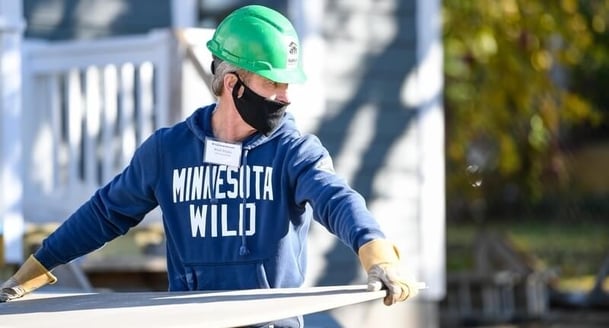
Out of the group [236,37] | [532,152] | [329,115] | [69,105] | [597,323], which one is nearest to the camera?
[236,37]

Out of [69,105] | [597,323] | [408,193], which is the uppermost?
[69,105]

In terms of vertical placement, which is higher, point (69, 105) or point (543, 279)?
point (69, 105)

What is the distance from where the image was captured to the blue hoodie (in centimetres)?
371

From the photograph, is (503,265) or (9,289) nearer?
(9,289)

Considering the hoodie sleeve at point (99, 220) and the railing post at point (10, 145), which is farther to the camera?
the railing post at point (10, 145)

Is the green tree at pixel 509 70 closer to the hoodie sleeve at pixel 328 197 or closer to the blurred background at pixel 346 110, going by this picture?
the blurred background at pixel 346 110

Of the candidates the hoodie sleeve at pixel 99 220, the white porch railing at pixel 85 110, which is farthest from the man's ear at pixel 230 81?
the white porch railing at pixel 85 110

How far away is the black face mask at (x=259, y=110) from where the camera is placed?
3775mm

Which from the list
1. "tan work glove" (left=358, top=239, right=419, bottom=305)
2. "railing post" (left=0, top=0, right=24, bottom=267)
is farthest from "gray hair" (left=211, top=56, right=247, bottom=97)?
"railing post" (left=0, top=0, right=24, bottom=267)

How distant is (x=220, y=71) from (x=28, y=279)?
86cm

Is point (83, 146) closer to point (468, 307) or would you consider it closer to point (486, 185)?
point (468, 307)

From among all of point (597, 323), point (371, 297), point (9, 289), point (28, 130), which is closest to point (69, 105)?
point (28, 130)

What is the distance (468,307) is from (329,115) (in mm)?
5593

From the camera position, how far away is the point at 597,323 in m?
13.0
